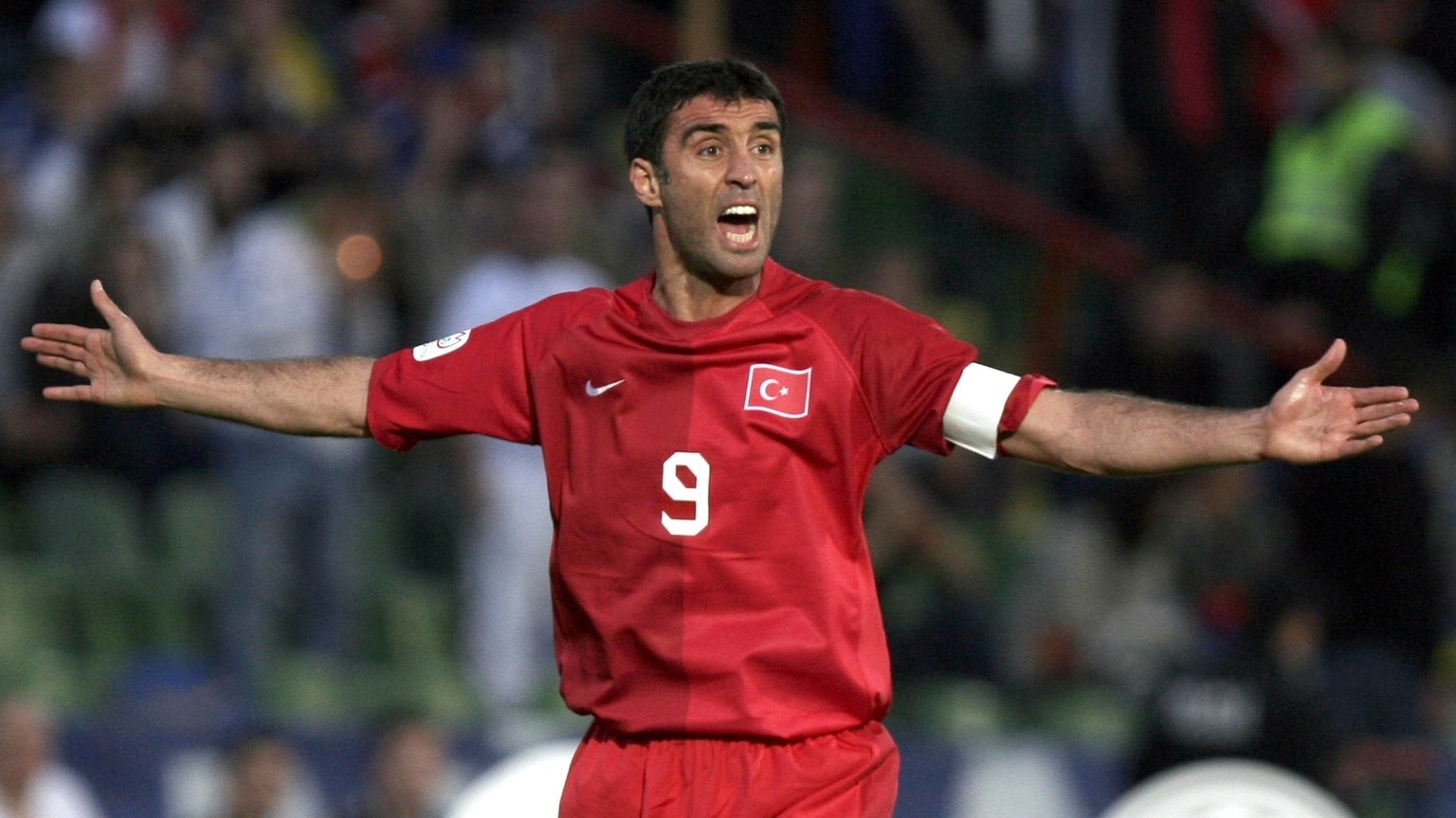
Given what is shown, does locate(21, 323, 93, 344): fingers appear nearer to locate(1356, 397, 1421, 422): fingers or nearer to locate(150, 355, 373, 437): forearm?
locate(150, 355, 373, 437): forearm

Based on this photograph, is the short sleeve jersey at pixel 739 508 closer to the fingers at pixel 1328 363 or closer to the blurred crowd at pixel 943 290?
the fingers at pixel 1328 363

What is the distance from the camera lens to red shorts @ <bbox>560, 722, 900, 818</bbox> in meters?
4.72

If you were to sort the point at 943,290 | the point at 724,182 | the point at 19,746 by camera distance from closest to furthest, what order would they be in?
the point at 724,182
the point at 19,746
the point at 943,290

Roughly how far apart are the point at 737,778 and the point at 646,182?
1.16 m

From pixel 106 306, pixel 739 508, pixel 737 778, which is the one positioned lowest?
pixel 737 778

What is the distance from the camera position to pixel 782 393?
15.7 feet

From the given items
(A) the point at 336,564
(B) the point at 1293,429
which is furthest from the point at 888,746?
(A) the point at 336,564

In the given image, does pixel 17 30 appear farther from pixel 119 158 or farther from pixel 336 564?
pixel 336 564

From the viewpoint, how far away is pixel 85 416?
10828 millimetres

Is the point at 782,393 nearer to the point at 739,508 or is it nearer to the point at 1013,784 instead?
the point at 739,508

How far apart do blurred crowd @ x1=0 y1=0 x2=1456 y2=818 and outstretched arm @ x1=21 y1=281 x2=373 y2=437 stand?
14.0 ft

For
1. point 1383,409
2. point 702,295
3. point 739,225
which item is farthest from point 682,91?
point 1383,409

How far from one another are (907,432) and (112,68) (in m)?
7.23

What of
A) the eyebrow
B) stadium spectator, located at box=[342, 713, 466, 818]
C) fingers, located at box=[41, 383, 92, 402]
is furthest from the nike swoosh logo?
stadium spectator, located at box=[342, 713, 466, 818]
